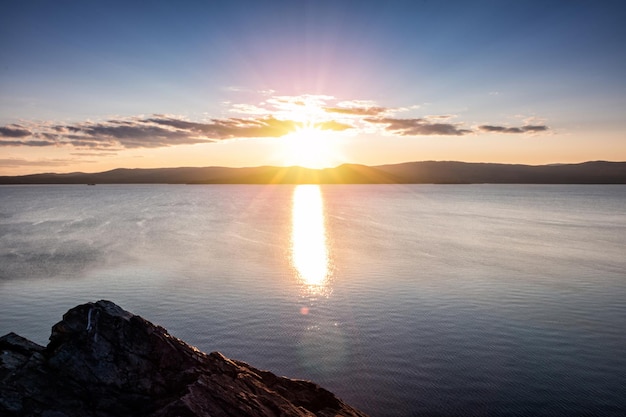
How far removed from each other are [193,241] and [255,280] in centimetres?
3692

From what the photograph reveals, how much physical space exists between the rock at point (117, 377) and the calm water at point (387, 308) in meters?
8.35

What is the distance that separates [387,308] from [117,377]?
25.6 m

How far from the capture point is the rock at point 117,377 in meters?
11.8

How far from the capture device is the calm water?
69.3 ft

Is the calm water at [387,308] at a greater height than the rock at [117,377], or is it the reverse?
→ the rock at [117,377]

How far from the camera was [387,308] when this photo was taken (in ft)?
114

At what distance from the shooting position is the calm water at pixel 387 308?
21109 millimetres

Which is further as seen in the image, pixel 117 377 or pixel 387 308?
pixel 387 308

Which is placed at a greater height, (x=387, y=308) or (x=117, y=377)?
(x=117, y=377)

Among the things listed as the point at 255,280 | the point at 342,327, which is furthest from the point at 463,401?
the point at 255,280

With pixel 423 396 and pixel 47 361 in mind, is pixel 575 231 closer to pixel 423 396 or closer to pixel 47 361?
pixel 423 396

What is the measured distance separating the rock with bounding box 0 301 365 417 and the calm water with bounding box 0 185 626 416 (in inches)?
329

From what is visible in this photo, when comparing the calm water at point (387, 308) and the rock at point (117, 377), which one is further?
the calm water at point (387, 308)

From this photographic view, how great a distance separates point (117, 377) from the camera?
12.8 meters
